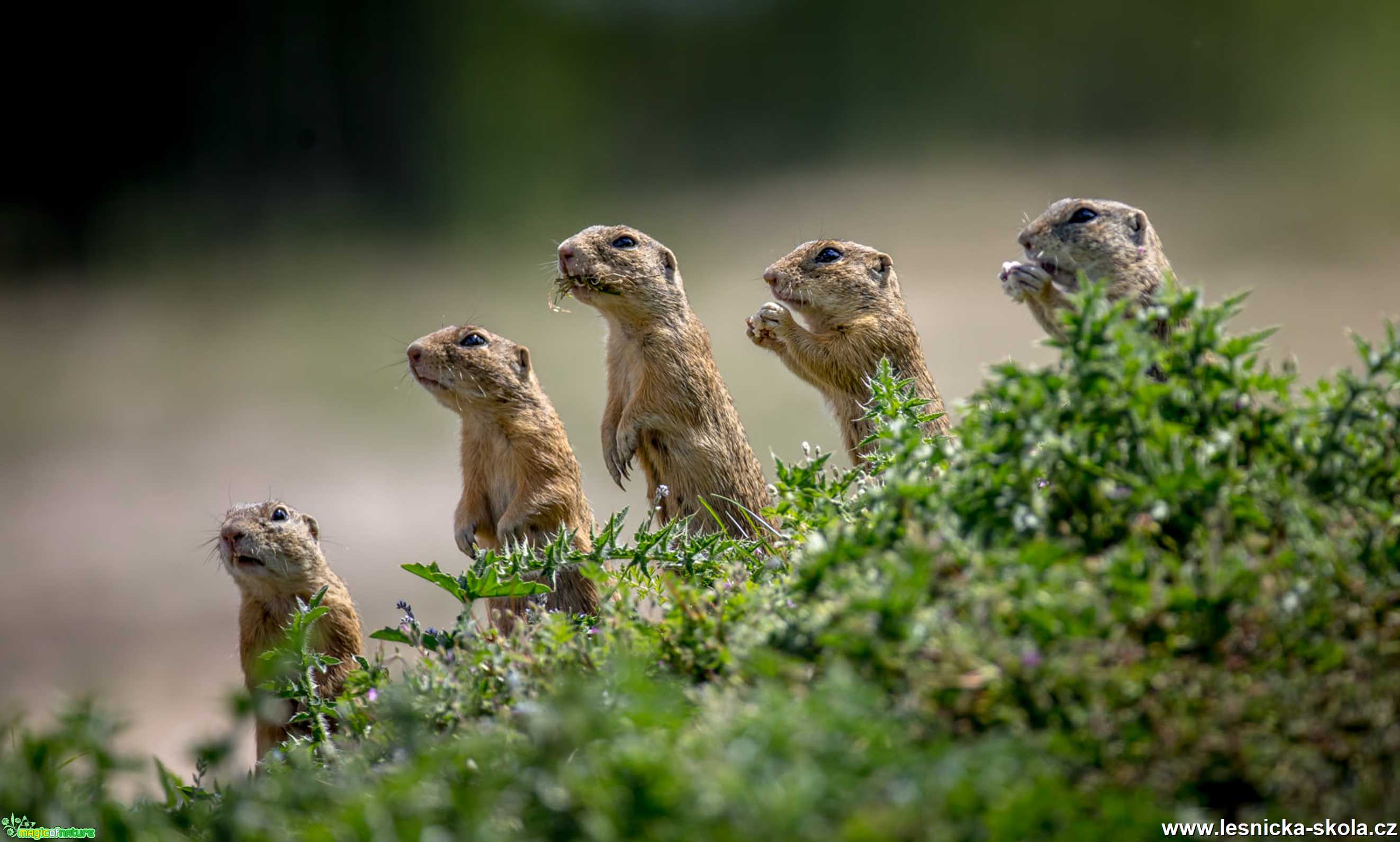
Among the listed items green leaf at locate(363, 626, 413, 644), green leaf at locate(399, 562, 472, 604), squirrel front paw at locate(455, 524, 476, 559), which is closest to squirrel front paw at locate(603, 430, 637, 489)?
squirrel front paw at locate(455, 524, 476, 559)

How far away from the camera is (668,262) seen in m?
4.24

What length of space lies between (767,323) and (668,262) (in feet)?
1.49

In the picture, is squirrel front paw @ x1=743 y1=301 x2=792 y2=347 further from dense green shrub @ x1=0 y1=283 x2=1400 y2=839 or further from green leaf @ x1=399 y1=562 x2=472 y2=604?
dense green shrub @ x1=0 y1=283 x2=1400 y2=839

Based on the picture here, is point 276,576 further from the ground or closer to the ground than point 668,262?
closer to the ground

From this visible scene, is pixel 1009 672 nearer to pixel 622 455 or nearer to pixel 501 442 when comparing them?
pixel 622 455

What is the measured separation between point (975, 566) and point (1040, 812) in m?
0.38

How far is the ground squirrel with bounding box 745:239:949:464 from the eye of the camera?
406 centimetres

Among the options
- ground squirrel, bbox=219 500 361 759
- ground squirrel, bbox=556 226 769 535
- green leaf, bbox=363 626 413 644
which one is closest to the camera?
green leaf, bbox=363 626 413 644

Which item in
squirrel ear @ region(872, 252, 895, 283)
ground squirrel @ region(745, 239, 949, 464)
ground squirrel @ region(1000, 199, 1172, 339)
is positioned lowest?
ground squirrel @ region(1000, 199, 1172, 339)

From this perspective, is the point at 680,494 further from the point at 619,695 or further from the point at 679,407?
the point at 619,695

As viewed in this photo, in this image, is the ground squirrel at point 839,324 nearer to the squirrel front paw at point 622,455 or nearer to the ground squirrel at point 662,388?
the ground squirrel at point 662,388

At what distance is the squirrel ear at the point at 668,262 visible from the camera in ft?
13.8

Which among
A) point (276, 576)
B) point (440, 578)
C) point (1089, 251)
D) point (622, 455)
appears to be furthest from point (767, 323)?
point (440, 578)

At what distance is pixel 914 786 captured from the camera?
3.44ft
